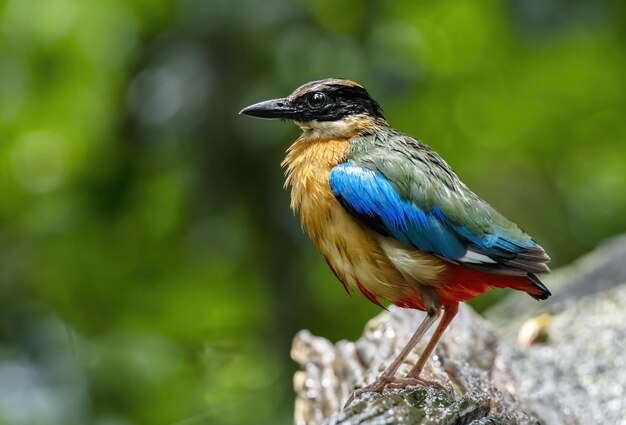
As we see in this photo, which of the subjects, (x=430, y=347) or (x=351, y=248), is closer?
(x=351, y=248)

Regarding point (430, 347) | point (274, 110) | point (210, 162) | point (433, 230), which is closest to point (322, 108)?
point (274, 110)

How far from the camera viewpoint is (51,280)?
8.49m

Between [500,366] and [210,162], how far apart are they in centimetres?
321

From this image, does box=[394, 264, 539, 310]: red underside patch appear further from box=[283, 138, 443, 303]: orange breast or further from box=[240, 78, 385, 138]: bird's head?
box=[240, 78, 385, 138]: bird's head

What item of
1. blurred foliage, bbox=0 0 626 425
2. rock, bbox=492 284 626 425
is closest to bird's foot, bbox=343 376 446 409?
rock, bbox=492 284 626 425

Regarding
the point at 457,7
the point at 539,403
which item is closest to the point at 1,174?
the point at 457,7

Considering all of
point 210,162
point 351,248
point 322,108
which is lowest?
point 351,248

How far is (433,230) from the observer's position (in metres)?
4.34

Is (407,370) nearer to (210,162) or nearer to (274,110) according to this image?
(274,110)

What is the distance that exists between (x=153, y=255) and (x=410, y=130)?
2.69 m

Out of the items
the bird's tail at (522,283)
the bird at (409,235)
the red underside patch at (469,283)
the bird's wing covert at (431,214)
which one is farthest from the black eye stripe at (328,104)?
the bird's tail at (522,283)

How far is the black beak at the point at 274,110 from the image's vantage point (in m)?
5.03

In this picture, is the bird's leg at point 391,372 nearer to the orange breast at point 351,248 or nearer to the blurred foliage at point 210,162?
the orange breast at point 351,248

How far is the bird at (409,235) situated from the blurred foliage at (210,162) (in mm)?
2671
